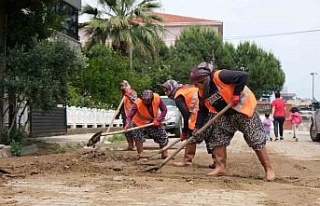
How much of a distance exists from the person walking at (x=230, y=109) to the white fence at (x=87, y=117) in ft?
60.4

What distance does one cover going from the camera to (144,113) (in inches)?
487

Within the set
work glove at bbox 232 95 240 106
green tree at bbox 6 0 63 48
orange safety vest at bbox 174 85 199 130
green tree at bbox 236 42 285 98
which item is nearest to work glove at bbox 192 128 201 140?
orange safety vest at bbox 174 85 199 130

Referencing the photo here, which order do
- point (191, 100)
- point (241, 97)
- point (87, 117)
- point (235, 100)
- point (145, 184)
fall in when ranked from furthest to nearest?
point (87, 117) → point (191, 100) → point (241, 97) → point (235, 100) → point (145, 184)

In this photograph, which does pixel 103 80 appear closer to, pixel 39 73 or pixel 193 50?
pixel 39 73

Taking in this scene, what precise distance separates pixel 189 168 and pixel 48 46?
5930mm

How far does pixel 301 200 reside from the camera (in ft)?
22.9

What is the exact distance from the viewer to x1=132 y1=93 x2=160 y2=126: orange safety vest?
1228cm

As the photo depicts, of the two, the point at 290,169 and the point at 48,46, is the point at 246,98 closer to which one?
the point at 290,169

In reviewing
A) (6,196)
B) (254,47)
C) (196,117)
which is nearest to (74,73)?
(196,117)

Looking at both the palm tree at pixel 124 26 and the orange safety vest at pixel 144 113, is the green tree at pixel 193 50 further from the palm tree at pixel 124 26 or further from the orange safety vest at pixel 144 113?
the orange safety vest at pixel 144 113

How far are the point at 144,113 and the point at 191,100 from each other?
5.12 ft

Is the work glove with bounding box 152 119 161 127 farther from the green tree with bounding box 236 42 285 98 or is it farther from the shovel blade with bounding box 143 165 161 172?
the green tree with bounding box 236 42 285 98

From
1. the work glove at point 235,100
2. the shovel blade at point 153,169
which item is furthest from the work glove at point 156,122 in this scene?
the work glove at point 235,100

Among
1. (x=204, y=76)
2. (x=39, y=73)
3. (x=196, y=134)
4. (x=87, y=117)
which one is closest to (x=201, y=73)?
(x=204, y=76)
